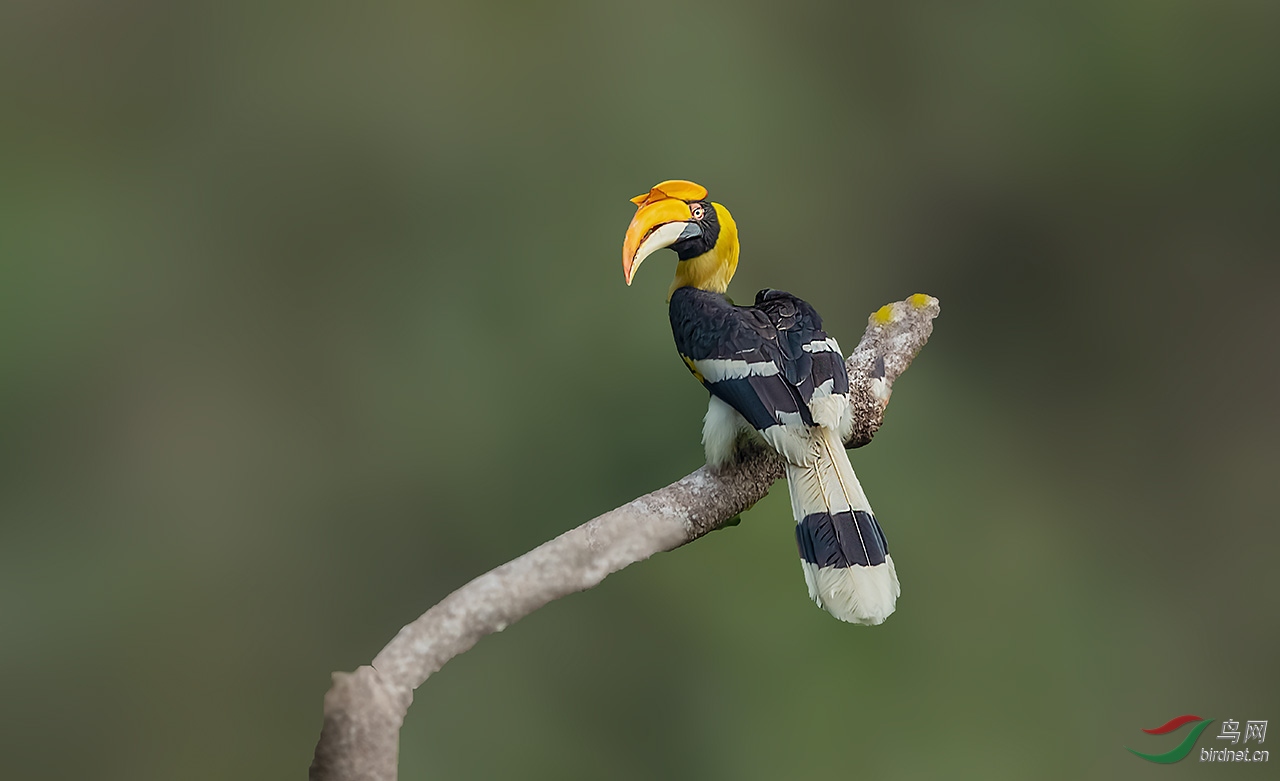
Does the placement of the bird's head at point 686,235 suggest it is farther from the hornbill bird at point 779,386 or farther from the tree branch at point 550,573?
the tree branch at point 550,573

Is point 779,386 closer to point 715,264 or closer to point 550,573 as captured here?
point 715,264

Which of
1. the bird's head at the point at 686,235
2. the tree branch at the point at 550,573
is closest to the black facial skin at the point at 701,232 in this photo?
the bird's head at the point at 686,235

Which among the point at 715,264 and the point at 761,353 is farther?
the point at 715,264

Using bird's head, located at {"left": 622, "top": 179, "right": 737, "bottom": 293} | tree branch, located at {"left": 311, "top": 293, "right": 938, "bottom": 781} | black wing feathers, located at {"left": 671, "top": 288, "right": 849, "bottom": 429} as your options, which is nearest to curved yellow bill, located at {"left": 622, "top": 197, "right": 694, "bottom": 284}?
bird's head, located at {"left": 622, "top": 179, "right": 737, "bottom": 293}

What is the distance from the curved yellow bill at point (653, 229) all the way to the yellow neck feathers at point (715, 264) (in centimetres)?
8

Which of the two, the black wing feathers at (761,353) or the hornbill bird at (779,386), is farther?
the black wing feathers at (761,353)

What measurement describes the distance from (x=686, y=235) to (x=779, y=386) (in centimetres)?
38

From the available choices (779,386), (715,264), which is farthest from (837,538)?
(715,264)

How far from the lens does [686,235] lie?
219 centimetres

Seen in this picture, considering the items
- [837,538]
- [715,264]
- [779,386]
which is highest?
[715,264]

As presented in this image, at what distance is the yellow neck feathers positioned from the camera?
2244 mm

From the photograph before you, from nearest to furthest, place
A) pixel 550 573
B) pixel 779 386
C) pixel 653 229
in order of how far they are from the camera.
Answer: pixel 550 573, pixel 779 386, pixel 653 229

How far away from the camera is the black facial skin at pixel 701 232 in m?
2.20

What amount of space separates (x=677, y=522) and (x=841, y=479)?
0.30 m
